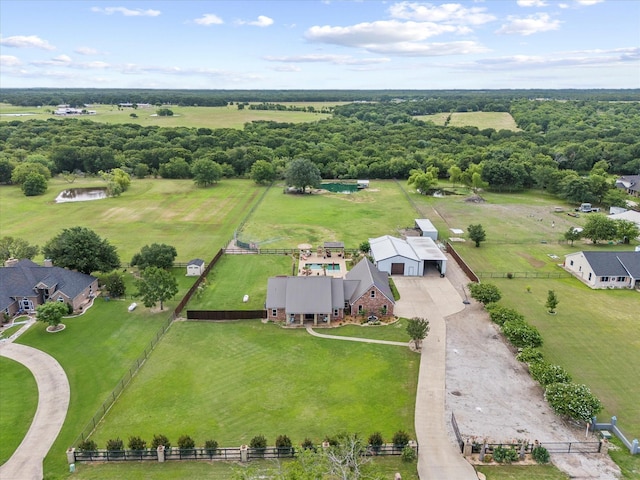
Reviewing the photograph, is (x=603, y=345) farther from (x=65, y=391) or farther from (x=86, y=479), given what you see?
(x=65, y=391)

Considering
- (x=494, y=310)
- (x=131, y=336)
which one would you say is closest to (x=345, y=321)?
(x=494, y=310)

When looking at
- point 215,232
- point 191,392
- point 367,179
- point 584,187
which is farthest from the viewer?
point 367,179

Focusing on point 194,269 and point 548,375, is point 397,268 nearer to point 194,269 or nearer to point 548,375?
point 194,269

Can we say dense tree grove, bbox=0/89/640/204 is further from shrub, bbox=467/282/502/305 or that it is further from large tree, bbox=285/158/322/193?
shrub, bbox=467/282/502/305

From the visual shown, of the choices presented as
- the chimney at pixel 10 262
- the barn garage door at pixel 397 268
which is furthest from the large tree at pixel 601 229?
the chimney at pixel 10 262

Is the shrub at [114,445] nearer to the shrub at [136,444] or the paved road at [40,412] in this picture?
the shrub at [136,444]

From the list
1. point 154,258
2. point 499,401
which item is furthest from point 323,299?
point 154,258
